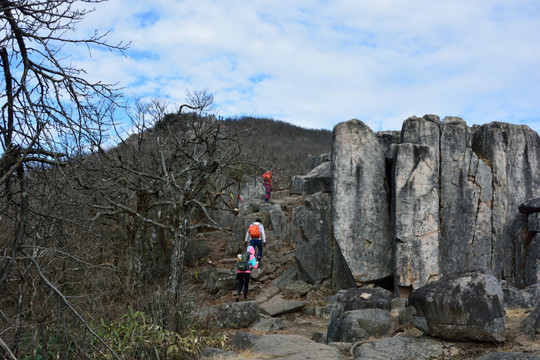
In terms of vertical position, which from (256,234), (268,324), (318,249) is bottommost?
(268,324)

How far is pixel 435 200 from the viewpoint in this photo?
11742 millimetres

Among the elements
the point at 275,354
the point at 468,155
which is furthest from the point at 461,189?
the point at 275,354

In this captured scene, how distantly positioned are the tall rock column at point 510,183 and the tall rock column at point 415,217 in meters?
1.61

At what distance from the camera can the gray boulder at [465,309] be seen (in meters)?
6.35

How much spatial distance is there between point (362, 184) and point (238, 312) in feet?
14.7

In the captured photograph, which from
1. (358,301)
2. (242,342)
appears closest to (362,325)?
(358,301)

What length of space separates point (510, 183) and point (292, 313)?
243 inches

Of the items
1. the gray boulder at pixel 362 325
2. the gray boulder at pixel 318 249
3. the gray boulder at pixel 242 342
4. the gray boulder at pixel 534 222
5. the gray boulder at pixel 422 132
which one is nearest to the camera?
the gray boulder at pixel 242 342

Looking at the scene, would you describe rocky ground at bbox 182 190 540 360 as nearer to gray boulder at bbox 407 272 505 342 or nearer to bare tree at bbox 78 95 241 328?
gray boulder at bbox 407 272 505 342

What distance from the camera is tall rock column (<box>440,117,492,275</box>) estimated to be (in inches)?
468

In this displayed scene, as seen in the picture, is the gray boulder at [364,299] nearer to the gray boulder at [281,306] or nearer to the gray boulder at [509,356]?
the gray boulder at [281,306]

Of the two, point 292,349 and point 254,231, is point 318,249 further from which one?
point 292,349

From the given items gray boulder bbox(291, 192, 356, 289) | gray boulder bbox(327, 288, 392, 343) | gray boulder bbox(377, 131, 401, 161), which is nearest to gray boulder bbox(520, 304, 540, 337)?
gray boulder bbox(327, 288, 392, 343)

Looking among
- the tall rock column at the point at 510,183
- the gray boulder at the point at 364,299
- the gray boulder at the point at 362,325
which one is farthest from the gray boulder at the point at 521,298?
the tall rock column at the point at 510,183
